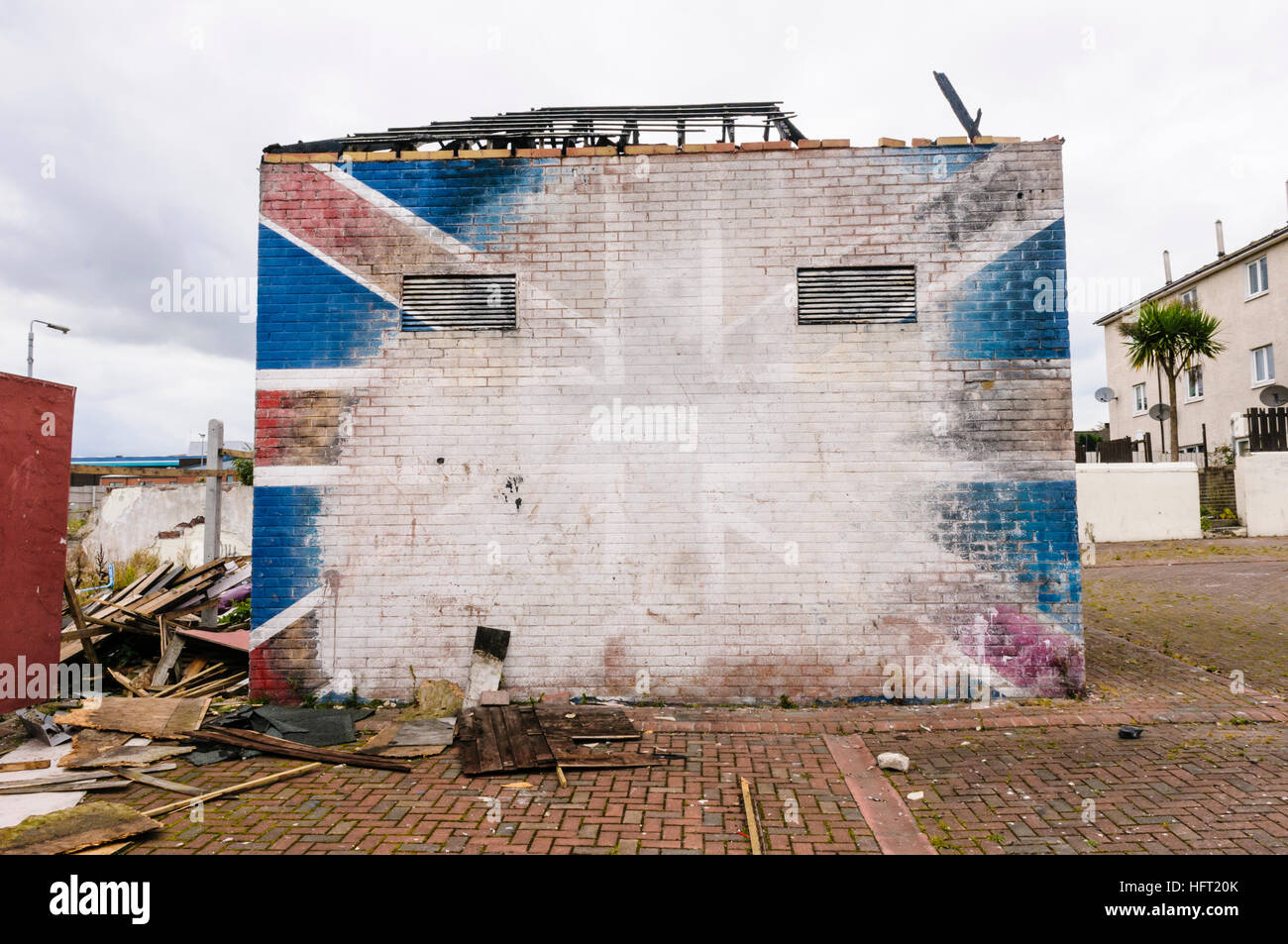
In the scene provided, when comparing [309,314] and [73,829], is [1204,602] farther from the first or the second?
[73,829]

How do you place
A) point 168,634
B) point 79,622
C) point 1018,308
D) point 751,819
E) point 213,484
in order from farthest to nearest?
point 213,484 < point 168,634 < point 79,622 < point 1018,308 < point 751,819

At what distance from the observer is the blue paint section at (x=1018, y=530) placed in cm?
607

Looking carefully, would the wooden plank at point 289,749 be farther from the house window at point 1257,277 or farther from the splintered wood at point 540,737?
the house window at point 1257,277

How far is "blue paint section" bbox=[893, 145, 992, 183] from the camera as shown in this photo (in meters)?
6.27

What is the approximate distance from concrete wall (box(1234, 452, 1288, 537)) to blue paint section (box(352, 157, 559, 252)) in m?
20.3

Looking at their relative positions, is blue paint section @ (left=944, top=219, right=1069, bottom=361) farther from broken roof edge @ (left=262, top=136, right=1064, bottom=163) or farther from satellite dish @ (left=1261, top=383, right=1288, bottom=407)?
satellite dish @ (left=1261, top=383, right=1288, bottom=407)

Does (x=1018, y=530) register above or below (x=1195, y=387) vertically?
below

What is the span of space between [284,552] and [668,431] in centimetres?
366

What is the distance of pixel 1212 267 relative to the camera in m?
24.9

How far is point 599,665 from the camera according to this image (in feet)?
20.1

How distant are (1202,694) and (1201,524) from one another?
1563 centimetres

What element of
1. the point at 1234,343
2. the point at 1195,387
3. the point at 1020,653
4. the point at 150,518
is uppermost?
the point at 1234,343

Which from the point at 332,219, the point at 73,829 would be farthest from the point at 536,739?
the point at 332,219

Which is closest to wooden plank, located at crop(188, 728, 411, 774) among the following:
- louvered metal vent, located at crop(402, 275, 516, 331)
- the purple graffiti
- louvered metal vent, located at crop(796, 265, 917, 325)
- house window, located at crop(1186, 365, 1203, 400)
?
louvered metal vent, located at crop(402, 275, 516, 331)
